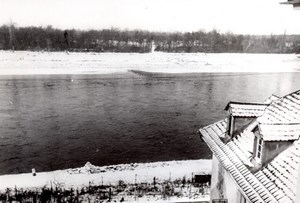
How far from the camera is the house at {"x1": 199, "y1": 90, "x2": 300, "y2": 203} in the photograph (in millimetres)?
6496

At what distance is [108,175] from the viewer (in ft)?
46.0

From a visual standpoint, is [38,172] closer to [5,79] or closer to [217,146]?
[217,146]

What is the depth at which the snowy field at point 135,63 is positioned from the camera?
3095 cm

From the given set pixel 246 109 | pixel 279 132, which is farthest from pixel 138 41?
pixel 279 132

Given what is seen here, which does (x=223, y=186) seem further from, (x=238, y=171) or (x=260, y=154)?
(x=260, y=154)

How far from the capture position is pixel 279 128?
704 centimetres

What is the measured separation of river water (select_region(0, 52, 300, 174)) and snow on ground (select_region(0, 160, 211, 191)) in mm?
1138

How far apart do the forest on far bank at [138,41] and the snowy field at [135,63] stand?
0.74 meters

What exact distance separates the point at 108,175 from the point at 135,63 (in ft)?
73.7

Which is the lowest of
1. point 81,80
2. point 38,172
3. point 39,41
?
point 38,172

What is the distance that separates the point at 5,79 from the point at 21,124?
1197 cm

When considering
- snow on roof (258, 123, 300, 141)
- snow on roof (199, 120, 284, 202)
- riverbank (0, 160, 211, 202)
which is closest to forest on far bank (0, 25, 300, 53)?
riverbank (0, 160, 211, 202)

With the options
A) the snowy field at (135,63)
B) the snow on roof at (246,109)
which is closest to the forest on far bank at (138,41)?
the snowy field at (135,63)

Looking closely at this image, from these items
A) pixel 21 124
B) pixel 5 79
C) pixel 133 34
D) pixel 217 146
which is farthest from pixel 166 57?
pixel 217 146
